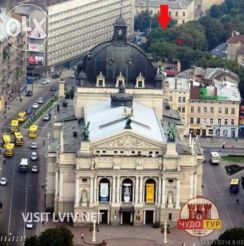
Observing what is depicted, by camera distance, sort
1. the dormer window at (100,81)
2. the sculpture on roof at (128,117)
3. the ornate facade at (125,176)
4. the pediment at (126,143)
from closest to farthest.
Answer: the pediment at (126,143)
the ornate facade at (125,176)
the sculpture on roof at (128,117)
the dormer window at (100,81)

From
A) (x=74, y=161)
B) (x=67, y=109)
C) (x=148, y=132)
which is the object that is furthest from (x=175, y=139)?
(x=67, y=109)

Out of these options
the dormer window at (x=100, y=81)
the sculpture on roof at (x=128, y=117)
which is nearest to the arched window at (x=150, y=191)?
the sculpture on roof at (x=128, y=117)

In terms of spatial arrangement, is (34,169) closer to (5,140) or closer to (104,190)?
(5,140)

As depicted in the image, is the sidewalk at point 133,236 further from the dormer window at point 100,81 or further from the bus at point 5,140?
the bus at point 5,140

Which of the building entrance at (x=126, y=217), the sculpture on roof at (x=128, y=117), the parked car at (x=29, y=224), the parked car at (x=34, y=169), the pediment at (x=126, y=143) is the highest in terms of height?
the sculpture on roof at (x=128, y=117)

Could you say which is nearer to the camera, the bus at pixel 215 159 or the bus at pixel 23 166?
the bus at pixel 23 166

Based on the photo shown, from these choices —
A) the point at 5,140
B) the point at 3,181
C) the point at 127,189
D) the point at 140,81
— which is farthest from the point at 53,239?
the point at 5,140

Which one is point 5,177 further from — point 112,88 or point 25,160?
point 112,88

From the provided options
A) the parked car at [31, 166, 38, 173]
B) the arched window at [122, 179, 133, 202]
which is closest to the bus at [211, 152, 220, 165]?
the parked car at [31, 166, 38, 173]
